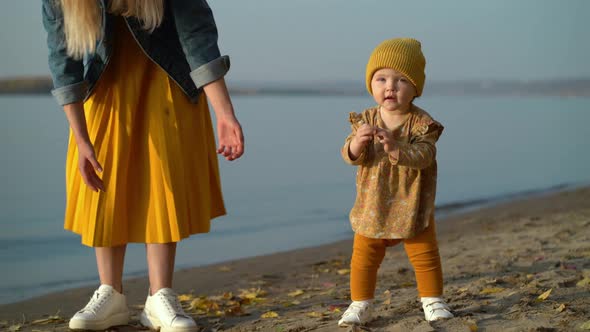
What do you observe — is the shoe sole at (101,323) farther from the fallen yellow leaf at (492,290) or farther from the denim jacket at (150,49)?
the fallen yellow leaf at (492,290)

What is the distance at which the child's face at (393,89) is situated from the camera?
3.29m

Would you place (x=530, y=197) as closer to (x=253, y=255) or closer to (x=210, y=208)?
(x=253, y=255)

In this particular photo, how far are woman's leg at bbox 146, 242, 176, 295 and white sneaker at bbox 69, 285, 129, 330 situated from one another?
200 mm

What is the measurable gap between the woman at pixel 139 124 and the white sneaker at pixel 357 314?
2.29 feet

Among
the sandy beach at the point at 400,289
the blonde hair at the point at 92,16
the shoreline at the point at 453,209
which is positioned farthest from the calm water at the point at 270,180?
the blonde hair at the point at 92,16

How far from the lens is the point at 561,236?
586 cm

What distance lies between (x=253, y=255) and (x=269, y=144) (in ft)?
22.8

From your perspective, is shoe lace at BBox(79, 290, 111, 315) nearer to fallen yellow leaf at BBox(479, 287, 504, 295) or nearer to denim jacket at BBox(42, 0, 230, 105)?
denim jacket at BBox(42, 0, 230, 105)

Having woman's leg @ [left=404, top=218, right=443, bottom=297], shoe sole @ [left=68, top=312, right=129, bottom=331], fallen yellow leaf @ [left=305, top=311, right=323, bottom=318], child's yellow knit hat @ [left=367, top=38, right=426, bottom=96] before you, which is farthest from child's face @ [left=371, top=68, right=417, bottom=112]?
shoe sole @ [left=68, top=312, right=129, bottom=331]

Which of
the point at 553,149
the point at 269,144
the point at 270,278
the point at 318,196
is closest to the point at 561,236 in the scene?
the point at 270,278

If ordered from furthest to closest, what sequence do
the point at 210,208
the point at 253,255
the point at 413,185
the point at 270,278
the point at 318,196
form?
1. the point at 318,196
2. the point at 253,255
3. the point at 270,278
4. the point at 210,208
5. the point at 413,185

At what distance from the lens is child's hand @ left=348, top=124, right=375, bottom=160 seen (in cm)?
316

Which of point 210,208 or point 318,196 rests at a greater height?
point 210,208

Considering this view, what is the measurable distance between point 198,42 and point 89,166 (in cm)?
70
